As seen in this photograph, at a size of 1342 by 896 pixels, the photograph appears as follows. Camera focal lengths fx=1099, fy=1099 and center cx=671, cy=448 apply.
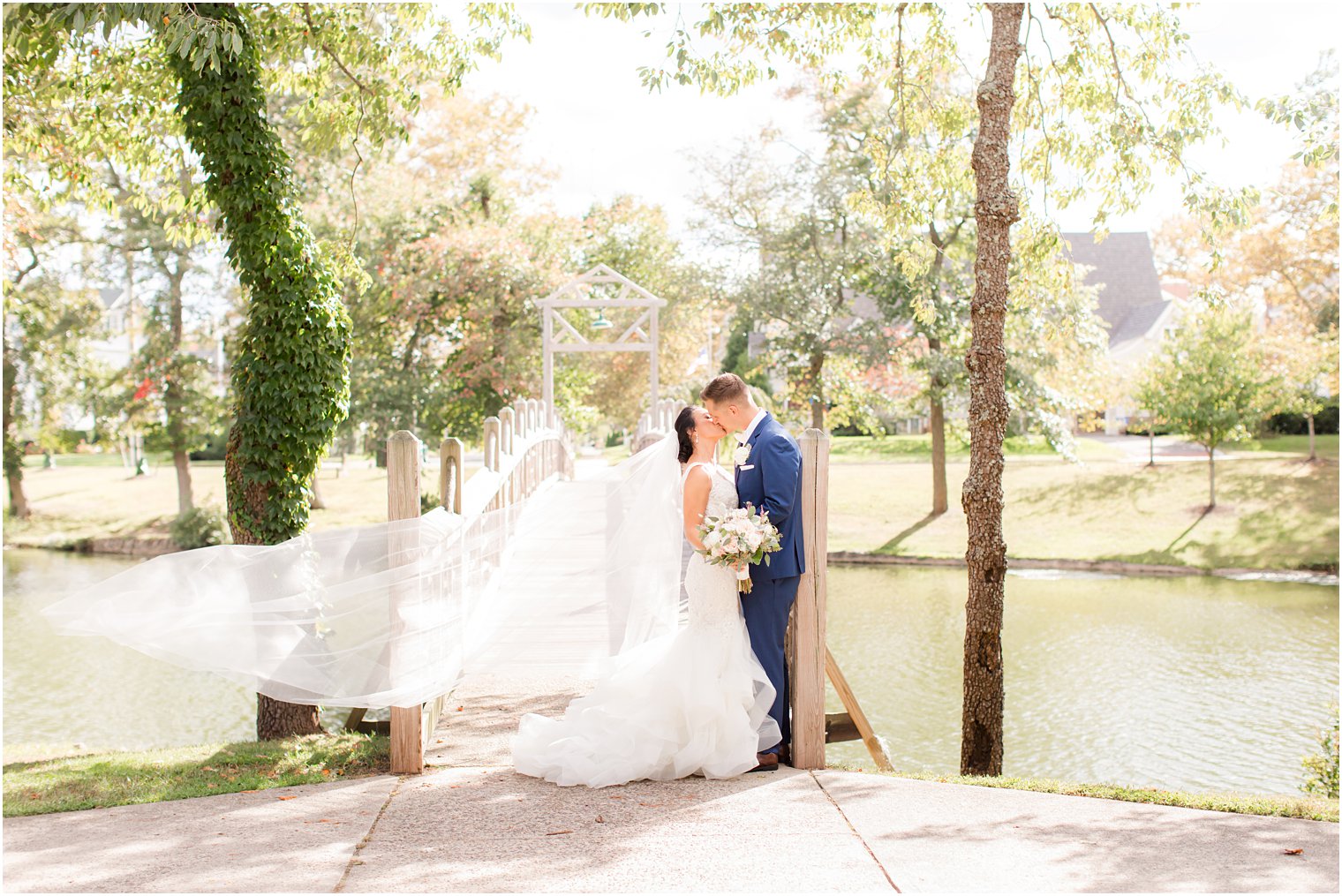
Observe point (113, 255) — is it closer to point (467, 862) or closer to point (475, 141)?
point (475, 141)

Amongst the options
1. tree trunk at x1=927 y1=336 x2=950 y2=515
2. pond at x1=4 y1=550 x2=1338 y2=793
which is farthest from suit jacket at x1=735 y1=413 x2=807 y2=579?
tree trunk at x1=927 y1=336 x2=950 y2=515

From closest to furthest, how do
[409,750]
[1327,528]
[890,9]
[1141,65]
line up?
[409,750], [1141,65], [890,9], [1327,528]

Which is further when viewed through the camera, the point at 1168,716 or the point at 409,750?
the point at 1168,716

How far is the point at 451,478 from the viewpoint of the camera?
604 centimetres

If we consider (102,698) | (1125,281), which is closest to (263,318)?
(102,698)

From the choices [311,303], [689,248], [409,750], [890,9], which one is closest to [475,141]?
[689,248]

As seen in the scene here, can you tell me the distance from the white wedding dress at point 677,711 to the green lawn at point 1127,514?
15947mm

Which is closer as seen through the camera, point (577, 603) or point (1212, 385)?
point (577, 603)

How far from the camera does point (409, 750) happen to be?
543 cm

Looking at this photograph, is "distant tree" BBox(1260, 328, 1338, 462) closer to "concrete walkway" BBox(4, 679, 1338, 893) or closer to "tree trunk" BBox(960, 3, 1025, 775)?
"tree trunk" BBox(960, 3, 1025, 775)

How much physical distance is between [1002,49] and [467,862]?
6234 millimetres

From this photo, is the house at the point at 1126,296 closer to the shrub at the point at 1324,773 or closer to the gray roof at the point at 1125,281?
the gray roof at the point at 1125,281

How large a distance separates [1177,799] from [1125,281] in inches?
1683

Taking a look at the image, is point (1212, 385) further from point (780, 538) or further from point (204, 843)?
point (204, 843)
